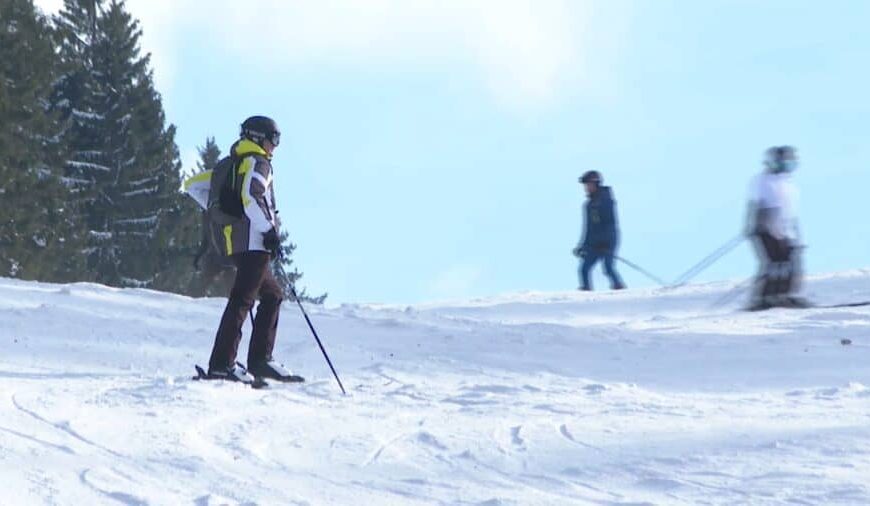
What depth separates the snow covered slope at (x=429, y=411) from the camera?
6.25 m

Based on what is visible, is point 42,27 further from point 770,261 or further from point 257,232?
point 257,232

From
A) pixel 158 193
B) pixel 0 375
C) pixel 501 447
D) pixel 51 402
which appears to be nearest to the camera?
pixel 501 447

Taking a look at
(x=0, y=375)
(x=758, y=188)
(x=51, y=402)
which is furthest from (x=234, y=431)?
(x=758, y=188)

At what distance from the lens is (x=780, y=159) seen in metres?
14.8

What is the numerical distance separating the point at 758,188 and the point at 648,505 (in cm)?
961

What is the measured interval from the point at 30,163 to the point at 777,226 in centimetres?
2370

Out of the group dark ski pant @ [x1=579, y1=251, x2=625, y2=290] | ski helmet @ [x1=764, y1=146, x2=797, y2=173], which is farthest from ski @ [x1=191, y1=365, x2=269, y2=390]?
dark ski pant @ [x1=579, y1=251, x2=625, y2=290]

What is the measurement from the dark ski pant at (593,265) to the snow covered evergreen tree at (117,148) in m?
21.3

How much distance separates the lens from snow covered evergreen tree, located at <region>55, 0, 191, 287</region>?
39.0m

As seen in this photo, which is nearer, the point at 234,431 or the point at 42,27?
the point at 234,431

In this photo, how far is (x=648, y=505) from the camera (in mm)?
5930

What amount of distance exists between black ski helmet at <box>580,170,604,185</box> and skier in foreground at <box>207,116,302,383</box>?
9.47 metres

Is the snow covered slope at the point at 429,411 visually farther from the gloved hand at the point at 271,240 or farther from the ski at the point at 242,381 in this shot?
the gloved hand at the point at 271,240

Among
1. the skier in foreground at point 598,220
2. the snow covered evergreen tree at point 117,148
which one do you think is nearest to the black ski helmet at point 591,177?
the skier in foreground at point 598,220
